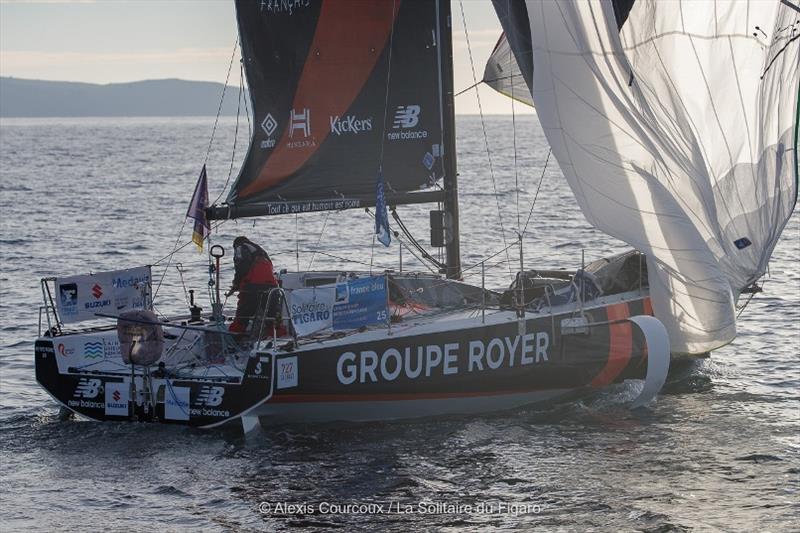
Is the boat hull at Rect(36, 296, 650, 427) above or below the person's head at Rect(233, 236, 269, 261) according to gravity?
below

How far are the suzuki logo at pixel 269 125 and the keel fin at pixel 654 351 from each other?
5.49 m

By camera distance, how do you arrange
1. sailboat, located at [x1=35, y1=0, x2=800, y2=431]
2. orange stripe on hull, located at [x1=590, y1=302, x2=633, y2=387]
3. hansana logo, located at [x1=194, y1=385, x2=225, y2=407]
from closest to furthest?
hansana logo, located at [x1=194, y1=385, x2=225, y2=407]
sailboat, located at [x1=35, y1=0, x2=800, y2=431]
orange stripe on hull, located at [x1=590, y1=302, x2=633, y2=387]

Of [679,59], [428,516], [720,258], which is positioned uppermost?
[679,59]

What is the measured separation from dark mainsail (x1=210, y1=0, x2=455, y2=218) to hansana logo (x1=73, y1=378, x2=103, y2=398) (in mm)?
3247

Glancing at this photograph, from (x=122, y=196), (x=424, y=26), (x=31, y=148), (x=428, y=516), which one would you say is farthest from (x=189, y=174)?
(x=428, y=516)

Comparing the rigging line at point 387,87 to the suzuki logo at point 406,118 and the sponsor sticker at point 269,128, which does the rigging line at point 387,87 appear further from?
the sponsor sticker at point 269,128

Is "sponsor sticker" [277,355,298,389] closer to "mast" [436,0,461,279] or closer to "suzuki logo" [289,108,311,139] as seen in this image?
"mast" [436,0,461,279]

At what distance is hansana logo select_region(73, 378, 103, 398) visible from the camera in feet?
52.9

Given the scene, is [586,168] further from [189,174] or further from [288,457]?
[189,174]

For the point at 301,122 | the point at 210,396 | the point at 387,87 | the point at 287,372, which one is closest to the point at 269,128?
the point at 301,122

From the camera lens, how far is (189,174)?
74.6 m

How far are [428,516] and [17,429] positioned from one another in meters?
6.12

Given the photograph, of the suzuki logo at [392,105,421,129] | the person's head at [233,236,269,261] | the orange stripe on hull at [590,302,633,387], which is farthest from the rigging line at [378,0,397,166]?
the orange stripe on hull at [590,302,633,387]

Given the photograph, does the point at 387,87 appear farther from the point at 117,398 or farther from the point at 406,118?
the point at 117,398
